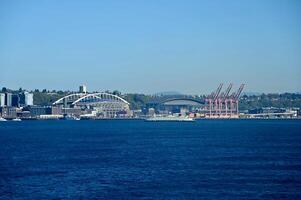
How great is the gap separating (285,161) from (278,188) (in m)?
9.92

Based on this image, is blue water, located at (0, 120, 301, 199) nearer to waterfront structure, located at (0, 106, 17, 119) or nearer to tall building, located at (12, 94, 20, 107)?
waterfront structure, located at (0, 106, 17, 119)

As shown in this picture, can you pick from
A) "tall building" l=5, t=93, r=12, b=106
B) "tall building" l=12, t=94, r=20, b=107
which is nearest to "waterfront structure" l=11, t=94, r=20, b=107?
"tall building" l=12, t=94, r=20, b=107

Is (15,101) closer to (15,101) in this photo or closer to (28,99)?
(15,101)

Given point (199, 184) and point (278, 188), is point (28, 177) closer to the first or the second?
point (199, 184)

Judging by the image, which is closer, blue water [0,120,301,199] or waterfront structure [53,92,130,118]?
blue water [0,120,301,199]

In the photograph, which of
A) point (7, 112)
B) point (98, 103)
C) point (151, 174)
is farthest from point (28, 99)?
point (151, 174)

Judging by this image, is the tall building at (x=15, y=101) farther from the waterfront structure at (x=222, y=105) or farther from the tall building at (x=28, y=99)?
the waterfront structure at (x=222, y=105)

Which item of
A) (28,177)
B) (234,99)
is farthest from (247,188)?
(234,99)

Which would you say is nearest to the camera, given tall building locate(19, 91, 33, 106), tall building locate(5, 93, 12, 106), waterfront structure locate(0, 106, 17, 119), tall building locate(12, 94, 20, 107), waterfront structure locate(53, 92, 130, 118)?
waterfront structure locate(0, 106, 17, 119)

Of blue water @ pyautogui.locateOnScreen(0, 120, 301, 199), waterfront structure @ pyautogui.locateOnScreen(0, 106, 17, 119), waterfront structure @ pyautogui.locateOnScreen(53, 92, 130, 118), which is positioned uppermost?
waterfront structure @ pyautogui.locateOnScreen(53, 92, 130, 118)

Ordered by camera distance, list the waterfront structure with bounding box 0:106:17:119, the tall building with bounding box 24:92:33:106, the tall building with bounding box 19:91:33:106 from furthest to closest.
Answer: the tall building with bounding box 19:91:33:106 → the tall building with bounding box 24:92:33:106 → the waterfront structure with bounding box 0:106:17:119

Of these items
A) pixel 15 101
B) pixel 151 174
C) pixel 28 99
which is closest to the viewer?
pixel 151 174

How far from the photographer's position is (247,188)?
23234 millimetres

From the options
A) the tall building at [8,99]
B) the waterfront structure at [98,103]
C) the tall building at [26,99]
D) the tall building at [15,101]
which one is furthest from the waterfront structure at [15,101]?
the waterfront structure at [98,103]
